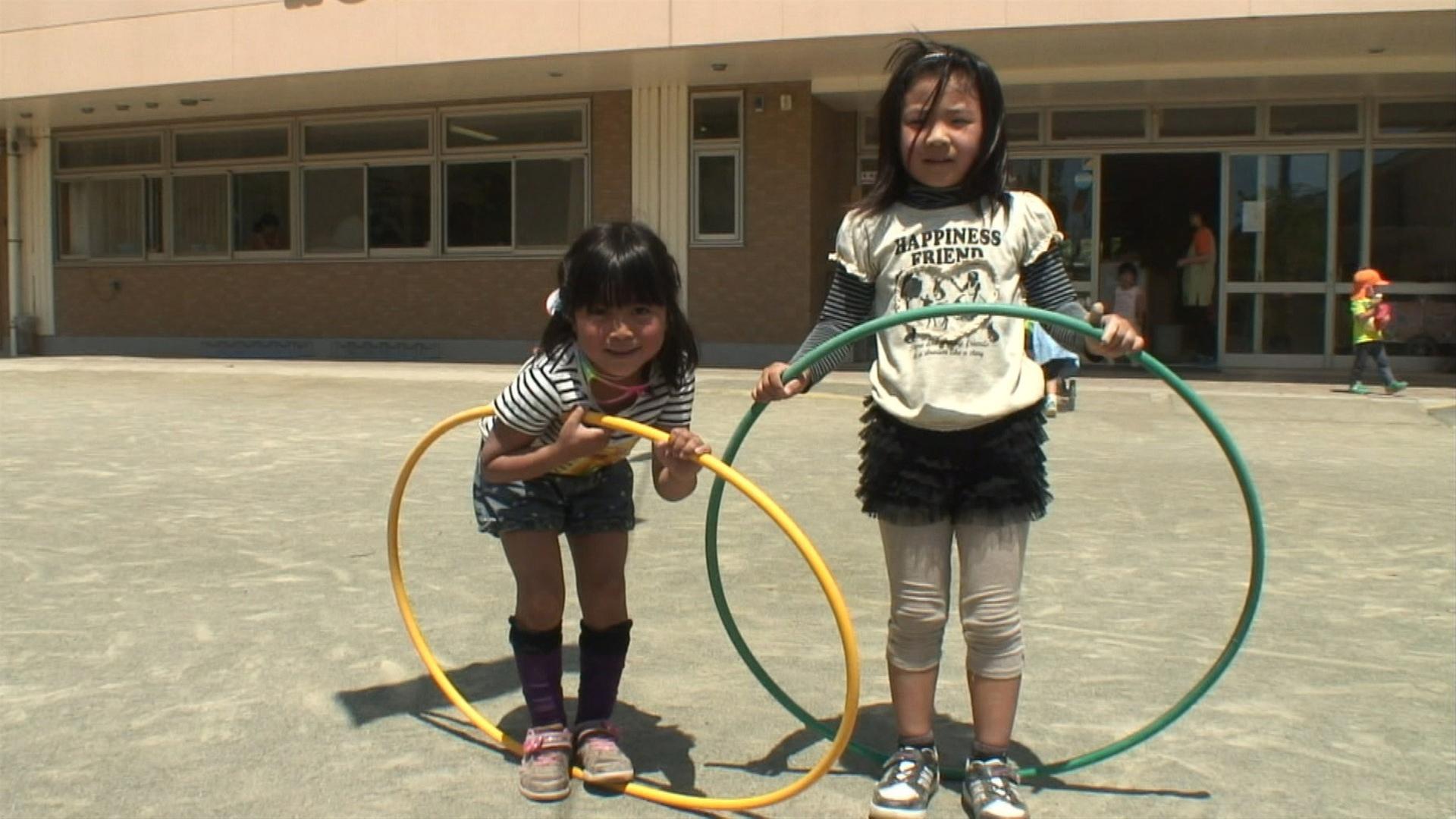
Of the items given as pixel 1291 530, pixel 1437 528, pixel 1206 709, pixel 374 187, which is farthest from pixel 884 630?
pixel 374 187

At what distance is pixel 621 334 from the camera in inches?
120

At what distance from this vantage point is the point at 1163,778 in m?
3.35

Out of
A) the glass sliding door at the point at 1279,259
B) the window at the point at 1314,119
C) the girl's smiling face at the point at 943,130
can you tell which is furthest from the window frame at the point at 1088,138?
the girl's smiling face at the point at 943,130

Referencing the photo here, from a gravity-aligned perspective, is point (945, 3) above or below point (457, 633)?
above

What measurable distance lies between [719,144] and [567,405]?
14654 mm

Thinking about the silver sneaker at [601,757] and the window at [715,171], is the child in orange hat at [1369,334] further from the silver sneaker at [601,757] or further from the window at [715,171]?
the silver sneaker at [601,757]

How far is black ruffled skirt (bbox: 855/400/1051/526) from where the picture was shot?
303 centimetres

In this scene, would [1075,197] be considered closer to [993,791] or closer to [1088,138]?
[1088,138]

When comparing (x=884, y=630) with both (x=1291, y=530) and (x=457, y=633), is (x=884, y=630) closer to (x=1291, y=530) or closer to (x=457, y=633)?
(x=457, y=633)

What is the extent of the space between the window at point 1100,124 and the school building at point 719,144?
0.04 m

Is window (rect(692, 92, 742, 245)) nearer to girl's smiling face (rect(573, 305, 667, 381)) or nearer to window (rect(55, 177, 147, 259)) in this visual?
window (rect(55, 177, 147, 259))

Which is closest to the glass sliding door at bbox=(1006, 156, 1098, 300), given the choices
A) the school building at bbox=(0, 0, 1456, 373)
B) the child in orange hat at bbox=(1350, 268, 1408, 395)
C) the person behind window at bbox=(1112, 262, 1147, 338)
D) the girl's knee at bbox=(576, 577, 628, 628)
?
the school building at bbox=(0, 0, 1456, 373)

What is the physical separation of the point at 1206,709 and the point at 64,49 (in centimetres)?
1845

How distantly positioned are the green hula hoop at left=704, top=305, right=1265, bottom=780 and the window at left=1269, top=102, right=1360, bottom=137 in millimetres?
15118
